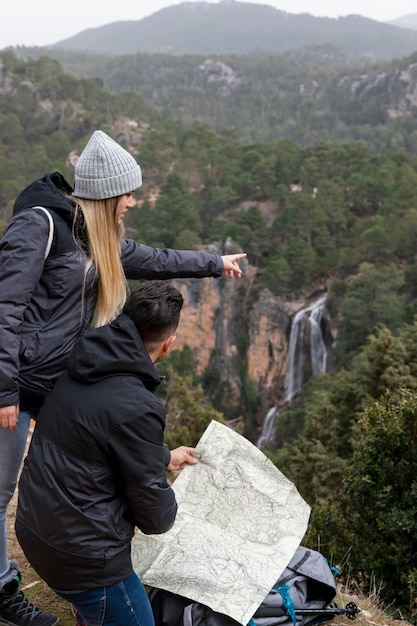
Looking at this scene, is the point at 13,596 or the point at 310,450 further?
the point at 310,450

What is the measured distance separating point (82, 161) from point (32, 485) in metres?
1.03

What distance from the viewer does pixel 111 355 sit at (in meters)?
1.72

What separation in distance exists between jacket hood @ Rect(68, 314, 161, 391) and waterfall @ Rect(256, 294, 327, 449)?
2208cm

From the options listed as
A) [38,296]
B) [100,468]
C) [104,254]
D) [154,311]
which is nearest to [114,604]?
[100,468]

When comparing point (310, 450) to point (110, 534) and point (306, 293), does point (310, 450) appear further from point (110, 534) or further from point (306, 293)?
point (306, 293)

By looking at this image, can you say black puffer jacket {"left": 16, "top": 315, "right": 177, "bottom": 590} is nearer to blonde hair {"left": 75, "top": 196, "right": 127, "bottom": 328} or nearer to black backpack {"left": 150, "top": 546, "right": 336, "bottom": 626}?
blonde hair {"left": 75, "top": 196, "right": 127, "bottom": 328}

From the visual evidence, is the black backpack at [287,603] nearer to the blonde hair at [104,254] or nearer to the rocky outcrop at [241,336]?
the blonde hair at [104,254]

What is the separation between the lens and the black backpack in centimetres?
215

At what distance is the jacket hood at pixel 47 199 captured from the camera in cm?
201

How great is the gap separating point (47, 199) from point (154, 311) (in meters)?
0.56

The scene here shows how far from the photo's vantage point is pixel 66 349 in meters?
2.02

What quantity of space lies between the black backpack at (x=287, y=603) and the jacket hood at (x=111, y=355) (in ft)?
3.05

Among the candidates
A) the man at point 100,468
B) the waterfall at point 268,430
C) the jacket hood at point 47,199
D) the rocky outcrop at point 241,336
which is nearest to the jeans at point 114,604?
the man at point 100,468

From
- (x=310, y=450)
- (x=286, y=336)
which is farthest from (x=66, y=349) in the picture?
(x=286, y=336)
